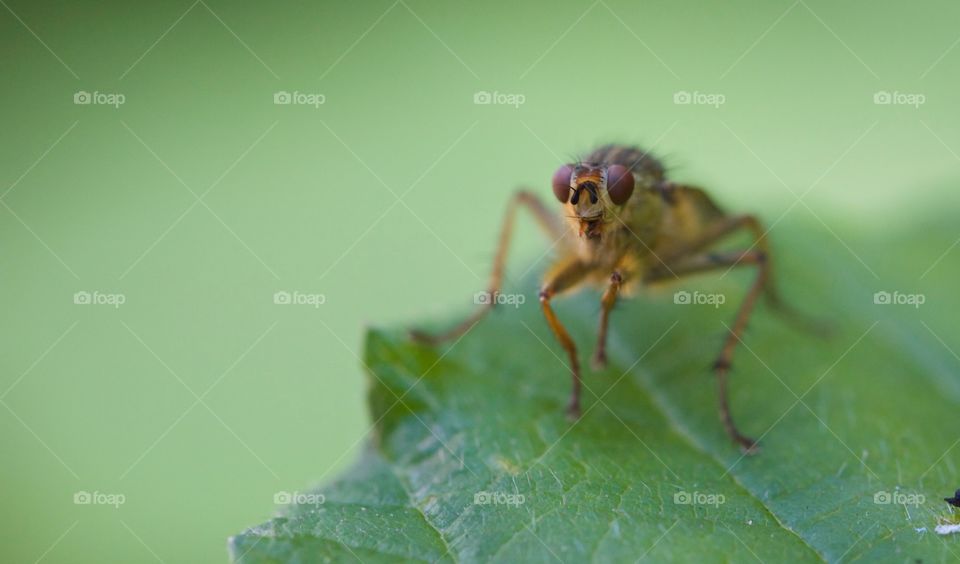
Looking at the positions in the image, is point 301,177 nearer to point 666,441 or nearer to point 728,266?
point 728,266

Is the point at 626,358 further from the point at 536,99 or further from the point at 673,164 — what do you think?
the point at 536,99

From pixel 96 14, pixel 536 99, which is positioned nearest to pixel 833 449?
pixel 536 99

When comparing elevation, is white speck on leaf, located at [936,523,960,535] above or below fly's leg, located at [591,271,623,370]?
below
